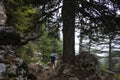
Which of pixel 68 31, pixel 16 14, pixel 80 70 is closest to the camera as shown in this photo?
pixel 80 70

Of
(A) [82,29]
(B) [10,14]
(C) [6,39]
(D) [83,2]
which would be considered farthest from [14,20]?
(C) [6,39]

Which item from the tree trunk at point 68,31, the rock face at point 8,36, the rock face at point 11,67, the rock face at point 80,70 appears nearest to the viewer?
the rock face at point 11,67

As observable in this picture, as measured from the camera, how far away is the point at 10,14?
53.4ft

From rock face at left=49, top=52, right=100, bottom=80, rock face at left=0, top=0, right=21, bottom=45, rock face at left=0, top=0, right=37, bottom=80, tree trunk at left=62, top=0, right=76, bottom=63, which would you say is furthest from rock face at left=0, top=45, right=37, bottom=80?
tree trunk at left=62, top=0, right=76, bottom=63

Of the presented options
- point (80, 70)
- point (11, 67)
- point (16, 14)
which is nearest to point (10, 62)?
point (11, 67)

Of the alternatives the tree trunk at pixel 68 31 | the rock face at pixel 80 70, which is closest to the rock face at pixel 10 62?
the rock face at pixel 80 70

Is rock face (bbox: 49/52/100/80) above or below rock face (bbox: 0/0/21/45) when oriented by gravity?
below

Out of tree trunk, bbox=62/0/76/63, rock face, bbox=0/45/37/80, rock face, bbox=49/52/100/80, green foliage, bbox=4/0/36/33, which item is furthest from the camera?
green foliage, bbox=4/0/36/33

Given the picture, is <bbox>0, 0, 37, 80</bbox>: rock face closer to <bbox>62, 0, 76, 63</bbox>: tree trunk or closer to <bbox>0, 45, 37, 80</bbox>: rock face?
<bbox>0, 45, 37, 80</bbox>: rock face

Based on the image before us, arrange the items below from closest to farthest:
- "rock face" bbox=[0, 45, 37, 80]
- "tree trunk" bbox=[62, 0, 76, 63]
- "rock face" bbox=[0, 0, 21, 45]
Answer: "rock face" bbox=[0, 45, 37, 80]
"rock face" bbox=[0, 0, 21, 45]
"tree trunk" bbox=[62, 0, 76, 63]

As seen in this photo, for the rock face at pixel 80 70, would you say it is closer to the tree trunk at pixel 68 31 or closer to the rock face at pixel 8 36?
the tree trunk at pixel 68 31

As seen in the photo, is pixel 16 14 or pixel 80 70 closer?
pixel 80 70

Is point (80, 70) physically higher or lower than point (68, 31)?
lower

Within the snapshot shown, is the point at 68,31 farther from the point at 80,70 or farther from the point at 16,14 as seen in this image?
the point at 16,14
